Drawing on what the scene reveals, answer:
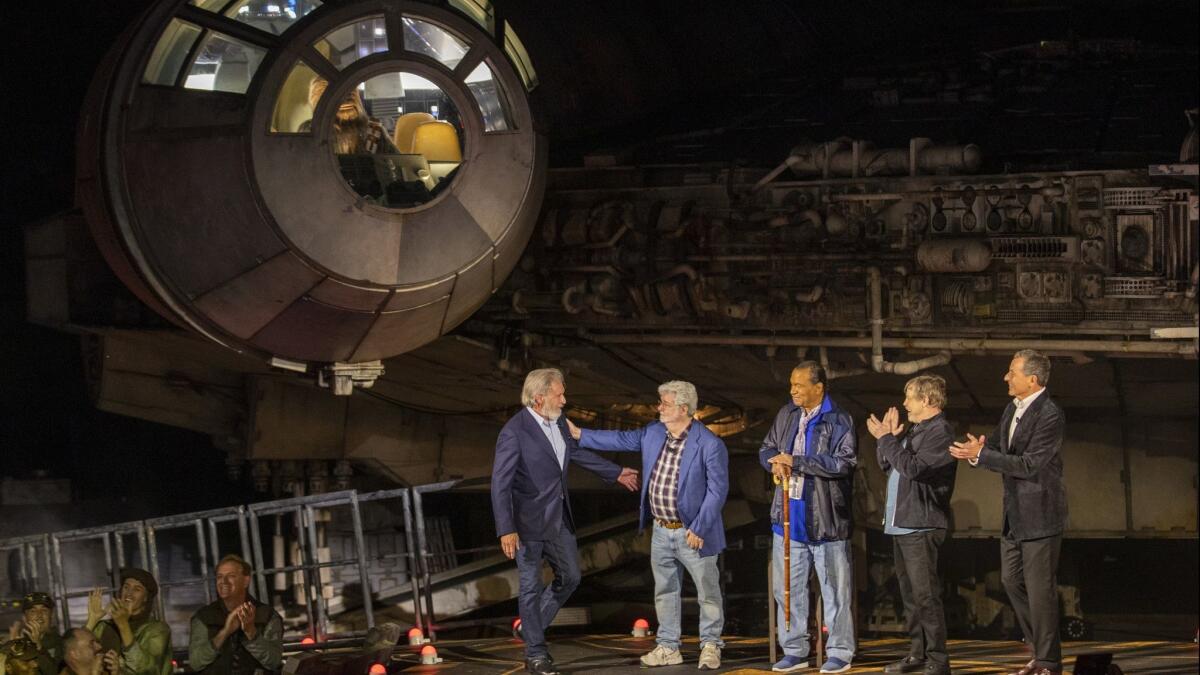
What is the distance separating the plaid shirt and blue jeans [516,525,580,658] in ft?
2.04

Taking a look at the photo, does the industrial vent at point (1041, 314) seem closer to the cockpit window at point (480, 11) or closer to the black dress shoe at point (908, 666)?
the black dress shoe at point (908, 666)

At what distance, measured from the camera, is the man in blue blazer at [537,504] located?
35.5 ft

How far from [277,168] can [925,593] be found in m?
5.84

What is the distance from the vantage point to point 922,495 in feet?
33.9

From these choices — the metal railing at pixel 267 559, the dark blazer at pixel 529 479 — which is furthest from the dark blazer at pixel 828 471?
the metal railing at pixel 267 559

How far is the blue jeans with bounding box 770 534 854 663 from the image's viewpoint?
10641 millimetres

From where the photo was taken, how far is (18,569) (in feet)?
68.6

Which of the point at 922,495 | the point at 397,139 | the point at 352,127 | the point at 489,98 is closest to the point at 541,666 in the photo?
the point at 922,495

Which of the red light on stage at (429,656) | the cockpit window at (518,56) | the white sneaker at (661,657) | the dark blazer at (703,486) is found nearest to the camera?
the dark blazer at (703,486)

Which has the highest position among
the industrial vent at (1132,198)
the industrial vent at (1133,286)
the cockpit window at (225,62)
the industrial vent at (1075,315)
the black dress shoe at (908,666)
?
the cockpit window at (225,62)

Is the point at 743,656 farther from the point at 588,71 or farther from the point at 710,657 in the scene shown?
the point at 588,71

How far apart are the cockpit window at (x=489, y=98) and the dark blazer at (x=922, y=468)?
456cm

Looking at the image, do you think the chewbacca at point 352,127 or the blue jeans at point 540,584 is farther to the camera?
the chewbacca at point 352,127

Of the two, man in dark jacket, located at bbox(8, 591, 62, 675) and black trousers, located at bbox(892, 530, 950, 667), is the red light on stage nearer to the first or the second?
man in dark jacket, located at bbox(8, 591, 62, 675)
